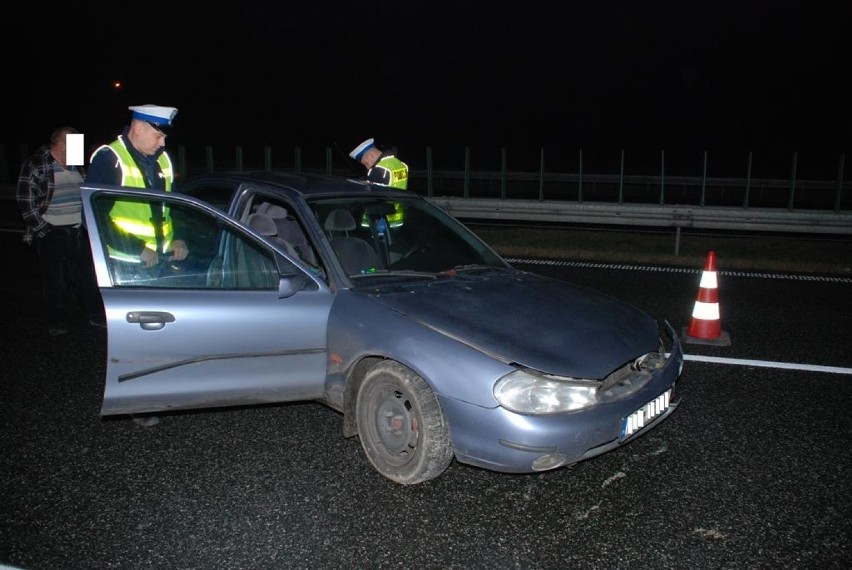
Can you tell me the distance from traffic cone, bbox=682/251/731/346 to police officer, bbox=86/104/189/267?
4205 mm

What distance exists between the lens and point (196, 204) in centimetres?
437

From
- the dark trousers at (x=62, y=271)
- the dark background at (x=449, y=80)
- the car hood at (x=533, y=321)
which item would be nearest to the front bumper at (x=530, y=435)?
the car hood at (x=533, y=321)

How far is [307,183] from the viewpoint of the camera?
16.4ft

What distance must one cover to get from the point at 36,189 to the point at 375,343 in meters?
4.24

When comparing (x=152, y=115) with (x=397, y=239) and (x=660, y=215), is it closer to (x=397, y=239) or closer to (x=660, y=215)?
(x=397, y=239)

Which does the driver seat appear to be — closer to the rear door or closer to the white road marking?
the rear door

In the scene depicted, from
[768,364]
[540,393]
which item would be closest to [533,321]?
[540,393]

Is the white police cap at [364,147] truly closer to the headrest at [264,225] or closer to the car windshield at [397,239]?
the car windshield at [397,239]

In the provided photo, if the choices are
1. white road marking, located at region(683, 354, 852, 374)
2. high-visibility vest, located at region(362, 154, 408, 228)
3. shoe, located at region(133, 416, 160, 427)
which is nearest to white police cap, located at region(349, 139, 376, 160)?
high-visibility vest, located at region(362, 154, 408, 228)

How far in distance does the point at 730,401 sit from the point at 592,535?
2.19m

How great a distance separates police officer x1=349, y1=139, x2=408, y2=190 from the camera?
24.0 ft

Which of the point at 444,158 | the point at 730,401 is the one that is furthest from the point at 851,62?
the point at 730,401

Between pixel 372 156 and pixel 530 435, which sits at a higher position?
pixel 372 156

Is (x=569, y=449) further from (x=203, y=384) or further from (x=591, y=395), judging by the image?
(x=203, y=384)
